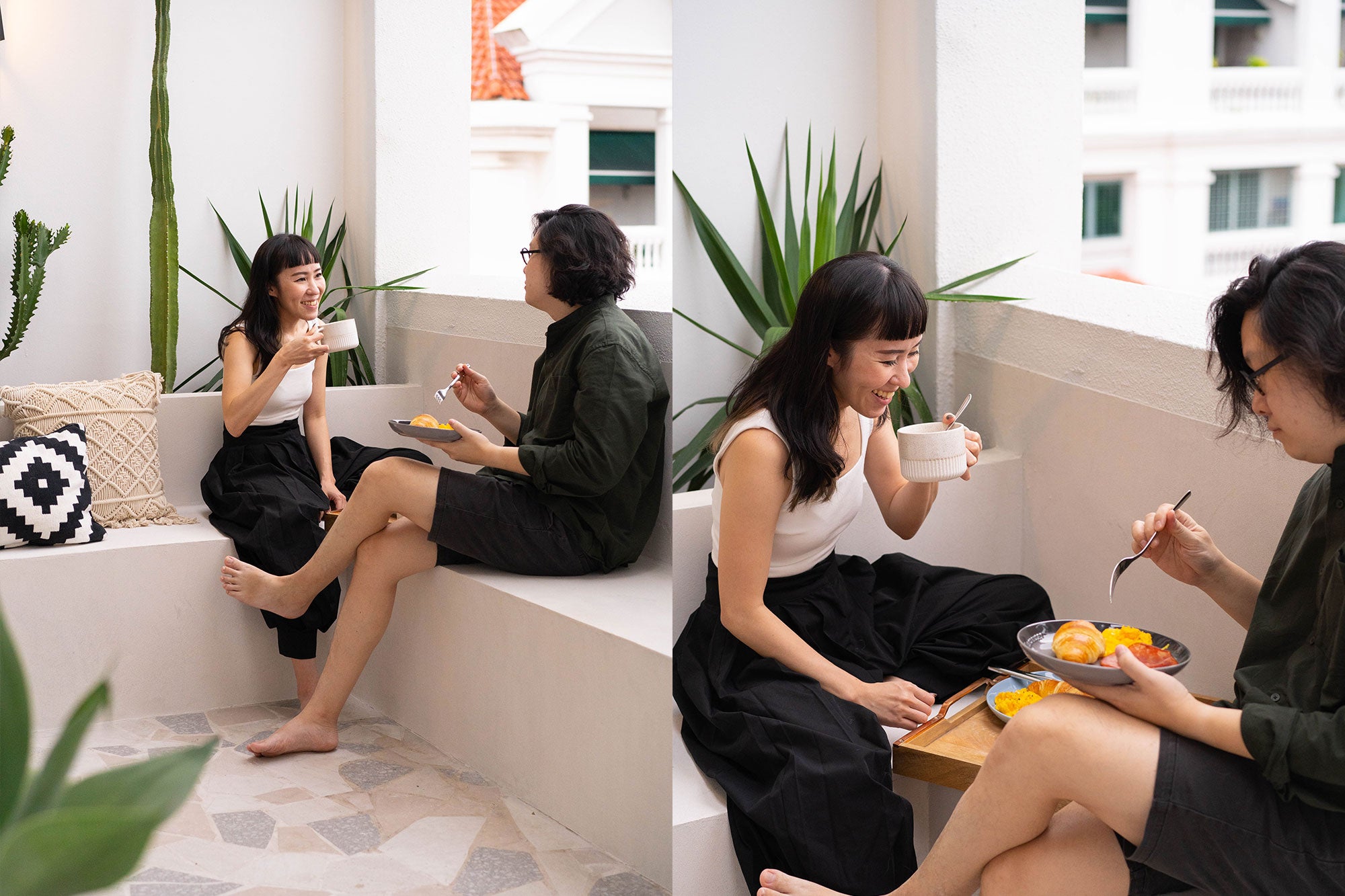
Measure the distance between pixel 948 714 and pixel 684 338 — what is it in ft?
2.15

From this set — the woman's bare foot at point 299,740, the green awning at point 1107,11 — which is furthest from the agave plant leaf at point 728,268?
the green awning at point 1107,11

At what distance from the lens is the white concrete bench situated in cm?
108

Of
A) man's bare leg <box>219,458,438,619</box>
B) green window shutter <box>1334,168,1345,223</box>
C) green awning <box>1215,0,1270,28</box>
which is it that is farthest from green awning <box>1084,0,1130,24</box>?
man's bare leg <box>219,458,438,619</box>

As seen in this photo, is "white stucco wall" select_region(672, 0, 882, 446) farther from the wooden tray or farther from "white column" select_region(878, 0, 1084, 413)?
the wooden tray

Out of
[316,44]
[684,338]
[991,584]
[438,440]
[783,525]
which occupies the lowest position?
[991,584]

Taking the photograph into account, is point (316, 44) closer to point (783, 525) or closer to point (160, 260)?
point (160, 260)

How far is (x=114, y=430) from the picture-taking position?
1.03m

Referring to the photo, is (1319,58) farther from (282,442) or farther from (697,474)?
(282,442)

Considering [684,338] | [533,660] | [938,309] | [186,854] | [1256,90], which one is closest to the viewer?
[186,854]

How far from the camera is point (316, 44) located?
3.47 feet

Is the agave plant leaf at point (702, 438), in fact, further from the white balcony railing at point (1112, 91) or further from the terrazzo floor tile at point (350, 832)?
the white balcony railing at point (1112, 91)

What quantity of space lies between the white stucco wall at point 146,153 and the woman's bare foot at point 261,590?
0.22 metres

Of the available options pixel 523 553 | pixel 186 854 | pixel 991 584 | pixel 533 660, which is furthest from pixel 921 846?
pixel 186 854

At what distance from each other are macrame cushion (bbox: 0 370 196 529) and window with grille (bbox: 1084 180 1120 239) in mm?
20695
